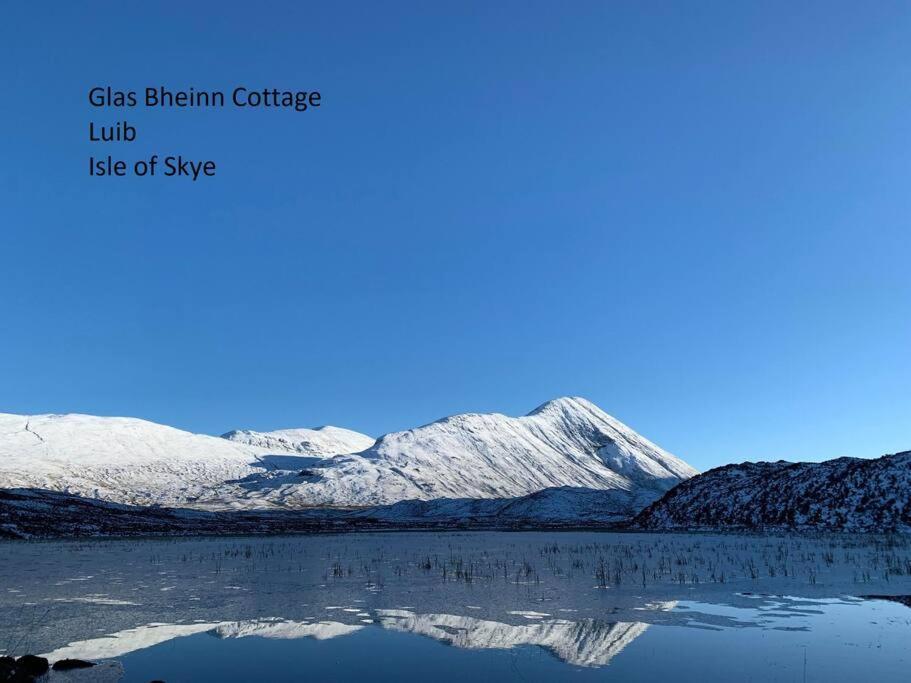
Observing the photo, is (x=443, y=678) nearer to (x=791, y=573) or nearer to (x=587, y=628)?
(x=587, y=628)

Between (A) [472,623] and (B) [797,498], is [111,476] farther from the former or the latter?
(A) [472,623]

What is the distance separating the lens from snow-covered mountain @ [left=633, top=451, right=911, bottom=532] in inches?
2730

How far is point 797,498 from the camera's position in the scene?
78125 millimetres

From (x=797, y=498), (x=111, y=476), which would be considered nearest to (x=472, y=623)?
(x=797, y=498)

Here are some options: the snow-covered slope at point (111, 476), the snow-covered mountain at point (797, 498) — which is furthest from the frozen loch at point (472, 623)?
the snow-covered slope at point (111, 476)

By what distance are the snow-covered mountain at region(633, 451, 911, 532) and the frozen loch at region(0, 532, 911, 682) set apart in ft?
168

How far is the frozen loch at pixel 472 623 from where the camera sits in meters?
10.5

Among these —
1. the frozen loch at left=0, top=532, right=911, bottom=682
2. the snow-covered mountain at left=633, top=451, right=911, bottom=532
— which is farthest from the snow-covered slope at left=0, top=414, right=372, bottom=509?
the frozen loch at left=0, top=532, right=911, bottom=682

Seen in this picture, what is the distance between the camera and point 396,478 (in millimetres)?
188750

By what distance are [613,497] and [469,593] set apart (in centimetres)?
14640

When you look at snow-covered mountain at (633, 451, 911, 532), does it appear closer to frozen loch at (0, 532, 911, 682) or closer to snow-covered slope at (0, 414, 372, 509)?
frozen loch at (0, 532, 911, 682)

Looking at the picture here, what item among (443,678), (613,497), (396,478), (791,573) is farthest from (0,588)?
(396,478)

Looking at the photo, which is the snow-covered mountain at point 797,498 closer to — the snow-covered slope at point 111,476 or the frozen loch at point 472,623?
the frozen loch at point 472,623

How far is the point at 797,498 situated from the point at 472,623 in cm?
7666
